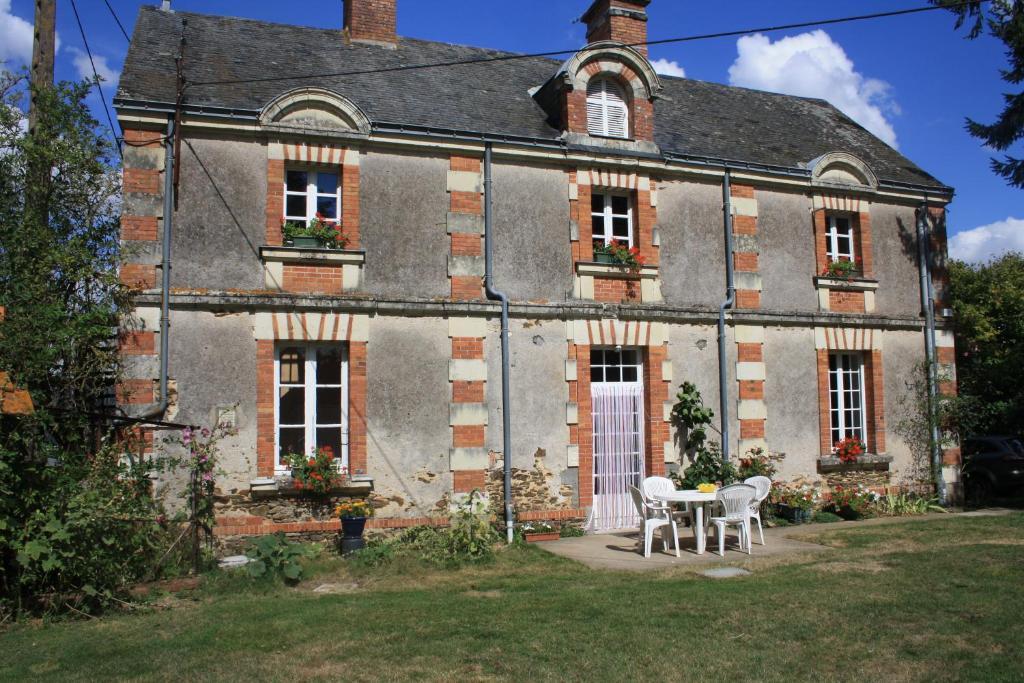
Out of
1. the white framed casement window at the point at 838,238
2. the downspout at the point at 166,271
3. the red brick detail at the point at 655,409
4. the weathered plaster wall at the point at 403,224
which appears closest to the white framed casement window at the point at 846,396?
the white framed casement window at the point at 838,238

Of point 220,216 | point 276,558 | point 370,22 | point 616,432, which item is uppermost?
point 370,22

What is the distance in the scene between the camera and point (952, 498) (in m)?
13.2

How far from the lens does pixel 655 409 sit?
11.4 m

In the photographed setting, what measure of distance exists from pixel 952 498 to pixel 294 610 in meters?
11.3

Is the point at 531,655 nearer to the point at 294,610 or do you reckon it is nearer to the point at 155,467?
the point at 294,610

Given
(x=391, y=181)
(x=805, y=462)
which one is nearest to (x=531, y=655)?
(x=391, y=181)

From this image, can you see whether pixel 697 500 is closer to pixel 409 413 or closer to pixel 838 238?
pixel 409 413

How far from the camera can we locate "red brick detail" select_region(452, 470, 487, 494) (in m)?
10.2

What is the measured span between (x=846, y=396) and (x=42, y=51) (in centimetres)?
1249

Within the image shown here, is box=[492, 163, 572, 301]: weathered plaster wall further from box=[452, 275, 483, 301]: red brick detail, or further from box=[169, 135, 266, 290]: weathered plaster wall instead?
box=[169, 135, 266, 290]: weathered plaster wall

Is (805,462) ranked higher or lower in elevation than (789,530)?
higher

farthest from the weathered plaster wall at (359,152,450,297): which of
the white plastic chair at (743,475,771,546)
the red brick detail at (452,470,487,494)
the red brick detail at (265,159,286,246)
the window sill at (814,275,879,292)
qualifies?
the window sill at (814,275,879,292)

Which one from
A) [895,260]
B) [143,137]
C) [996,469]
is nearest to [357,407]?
[143,137]

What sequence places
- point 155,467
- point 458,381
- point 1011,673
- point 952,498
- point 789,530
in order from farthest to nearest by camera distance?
point 952,498 → point 789,530 → point 458,381 → point 155,467 → point 1011,673
